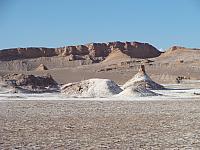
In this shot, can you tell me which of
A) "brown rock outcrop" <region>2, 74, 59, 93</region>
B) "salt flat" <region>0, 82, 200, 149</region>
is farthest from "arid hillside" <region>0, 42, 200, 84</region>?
"salt flat" <region>0, 82, 200, 149</region>

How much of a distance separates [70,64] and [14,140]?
463 feet

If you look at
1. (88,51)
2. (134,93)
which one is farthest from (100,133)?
(88,51)

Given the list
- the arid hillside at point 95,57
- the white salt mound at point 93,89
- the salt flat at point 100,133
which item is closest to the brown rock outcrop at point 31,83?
the white salt mound at point 93,89

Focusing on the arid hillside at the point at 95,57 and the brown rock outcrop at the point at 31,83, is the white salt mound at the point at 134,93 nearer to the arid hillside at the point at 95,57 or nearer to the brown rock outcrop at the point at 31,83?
the brown rock outcrop at the point at 31,83

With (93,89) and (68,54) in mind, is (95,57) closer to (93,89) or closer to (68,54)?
(68,54)

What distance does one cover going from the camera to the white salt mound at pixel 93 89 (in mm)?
39781

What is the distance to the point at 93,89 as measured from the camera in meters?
40.8

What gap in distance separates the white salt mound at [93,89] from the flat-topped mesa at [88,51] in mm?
122591

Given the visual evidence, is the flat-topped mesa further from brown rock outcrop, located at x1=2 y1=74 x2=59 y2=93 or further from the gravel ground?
the gravel ground

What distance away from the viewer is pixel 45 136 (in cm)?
1324

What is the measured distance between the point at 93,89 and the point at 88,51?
135625 millimetres

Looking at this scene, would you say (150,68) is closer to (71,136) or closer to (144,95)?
(144,95)

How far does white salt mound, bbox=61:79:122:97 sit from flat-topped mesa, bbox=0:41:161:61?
122591 millimetres

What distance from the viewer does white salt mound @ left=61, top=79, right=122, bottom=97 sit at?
39781 mm
